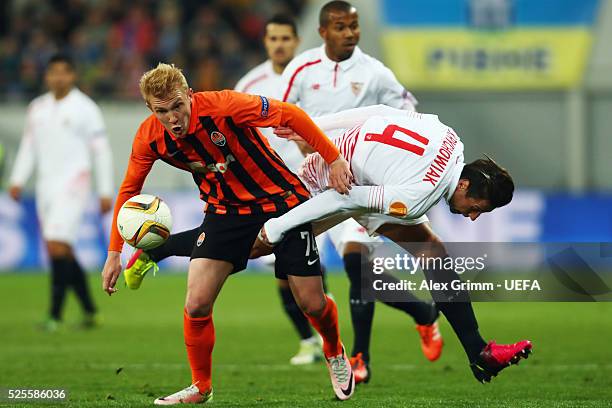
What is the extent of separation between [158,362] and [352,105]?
2412 millimetres

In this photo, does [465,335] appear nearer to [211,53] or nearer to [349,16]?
[349,16]

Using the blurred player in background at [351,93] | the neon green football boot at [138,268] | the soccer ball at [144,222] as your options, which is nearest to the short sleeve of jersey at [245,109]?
the soccer ball at [144,222]

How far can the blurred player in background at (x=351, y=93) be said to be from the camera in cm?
775

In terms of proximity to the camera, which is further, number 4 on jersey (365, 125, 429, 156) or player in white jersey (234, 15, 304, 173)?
player in white jersey (234, 15, 304, 173)

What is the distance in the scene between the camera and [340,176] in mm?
6117

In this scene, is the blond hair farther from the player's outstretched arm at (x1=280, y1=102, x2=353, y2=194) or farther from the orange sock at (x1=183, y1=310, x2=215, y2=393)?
the orange sock at (x1=183, y1=310, x2=215, y2=393)

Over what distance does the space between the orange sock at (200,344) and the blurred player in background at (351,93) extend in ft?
4.41

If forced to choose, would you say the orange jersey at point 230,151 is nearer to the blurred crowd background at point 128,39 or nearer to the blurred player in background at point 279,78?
the blurred player in background at point 279,78

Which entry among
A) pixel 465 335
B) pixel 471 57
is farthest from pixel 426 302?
pixel 471 57

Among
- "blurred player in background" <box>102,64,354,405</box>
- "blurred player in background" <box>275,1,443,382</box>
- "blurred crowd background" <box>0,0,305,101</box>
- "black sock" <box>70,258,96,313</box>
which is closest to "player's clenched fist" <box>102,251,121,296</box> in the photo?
"blurred player in background" <box>102,64,354,405</box>

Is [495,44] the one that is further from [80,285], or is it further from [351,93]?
[351,93]

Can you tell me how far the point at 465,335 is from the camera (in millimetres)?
6473

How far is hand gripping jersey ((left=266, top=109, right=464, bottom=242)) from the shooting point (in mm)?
6062

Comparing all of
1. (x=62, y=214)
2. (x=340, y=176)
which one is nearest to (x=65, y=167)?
(x=62, y=214)
